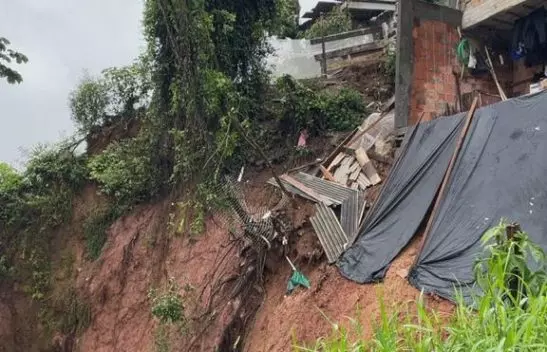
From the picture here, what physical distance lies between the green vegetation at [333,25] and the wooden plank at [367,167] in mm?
6459

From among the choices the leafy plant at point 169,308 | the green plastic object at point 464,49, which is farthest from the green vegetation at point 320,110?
the leafy plant at point 169,308

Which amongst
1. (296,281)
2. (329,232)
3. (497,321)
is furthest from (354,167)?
(497,321)

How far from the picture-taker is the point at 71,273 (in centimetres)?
1117

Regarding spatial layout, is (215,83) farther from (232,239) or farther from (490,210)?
(490,210)

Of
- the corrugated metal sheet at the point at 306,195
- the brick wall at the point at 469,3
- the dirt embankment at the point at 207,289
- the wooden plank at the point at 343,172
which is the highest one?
the brick wall at the point at 469,3

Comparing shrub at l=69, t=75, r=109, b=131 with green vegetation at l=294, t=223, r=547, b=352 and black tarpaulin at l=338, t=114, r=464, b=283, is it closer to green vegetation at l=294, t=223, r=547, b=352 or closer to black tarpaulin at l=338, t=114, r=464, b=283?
black tarpaulin at l=338, t=114, r=464, b=283

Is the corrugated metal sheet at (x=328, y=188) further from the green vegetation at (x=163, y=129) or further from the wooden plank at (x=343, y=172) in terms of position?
the green vegetation at (x=163, y=129)

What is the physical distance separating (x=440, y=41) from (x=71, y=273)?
316 inches

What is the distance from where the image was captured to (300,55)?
39.8 feet

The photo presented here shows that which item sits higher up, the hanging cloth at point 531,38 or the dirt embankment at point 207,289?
the hanging cloth at point 531,38

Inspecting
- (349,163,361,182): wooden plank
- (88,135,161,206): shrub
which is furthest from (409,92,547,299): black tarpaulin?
(88,135,161,206): shrub

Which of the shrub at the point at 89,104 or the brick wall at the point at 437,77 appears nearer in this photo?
the brick wall at the point at 437,77

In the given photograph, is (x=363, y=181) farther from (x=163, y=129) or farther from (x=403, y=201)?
(x=163, y=129)

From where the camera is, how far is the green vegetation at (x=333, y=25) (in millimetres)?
14195
